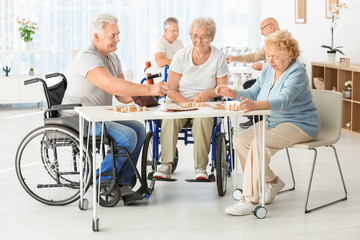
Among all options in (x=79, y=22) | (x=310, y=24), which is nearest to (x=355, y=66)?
(x=310, y=24)

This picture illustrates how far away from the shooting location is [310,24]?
7.48 m

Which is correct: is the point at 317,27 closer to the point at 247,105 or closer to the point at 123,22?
the point at 123,22

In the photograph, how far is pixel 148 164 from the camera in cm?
402

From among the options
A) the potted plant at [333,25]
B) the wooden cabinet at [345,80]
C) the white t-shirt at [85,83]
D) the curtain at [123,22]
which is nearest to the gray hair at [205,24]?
the white t-shirt at [85,83]

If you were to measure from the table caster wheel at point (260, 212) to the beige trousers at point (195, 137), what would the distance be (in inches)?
26.1

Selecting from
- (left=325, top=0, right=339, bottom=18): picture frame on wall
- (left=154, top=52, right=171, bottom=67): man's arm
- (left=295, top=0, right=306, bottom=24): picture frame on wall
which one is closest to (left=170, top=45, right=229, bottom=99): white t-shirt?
(left=154, top=52, right=171, bottom=67): man's arm

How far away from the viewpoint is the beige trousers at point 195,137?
3896 mm

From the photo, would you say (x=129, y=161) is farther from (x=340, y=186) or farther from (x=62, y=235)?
(x=340, y=186)

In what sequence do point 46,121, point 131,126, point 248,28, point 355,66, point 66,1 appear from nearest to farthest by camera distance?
point 46,121, point 131,126, point 355,66, point 66,1, point 248,28

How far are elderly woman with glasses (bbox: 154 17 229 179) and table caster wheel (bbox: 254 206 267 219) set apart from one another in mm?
585

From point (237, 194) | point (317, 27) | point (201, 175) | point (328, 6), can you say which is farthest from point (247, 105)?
point (317, 27)

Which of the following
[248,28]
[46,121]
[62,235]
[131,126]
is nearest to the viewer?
[62,235]

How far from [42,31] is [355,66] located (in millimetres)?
4444

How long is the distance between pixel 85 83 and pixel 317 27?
14.3 ft
